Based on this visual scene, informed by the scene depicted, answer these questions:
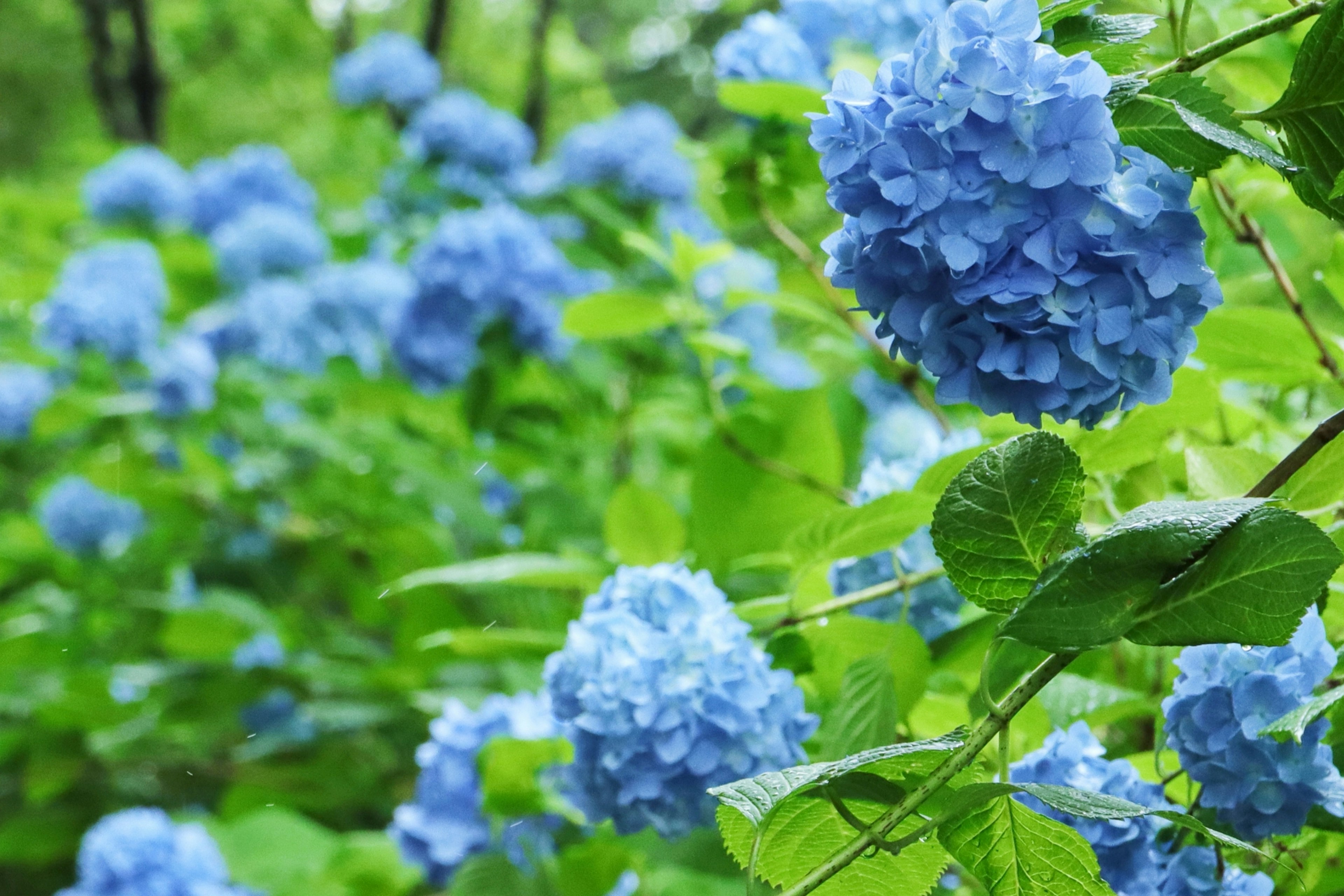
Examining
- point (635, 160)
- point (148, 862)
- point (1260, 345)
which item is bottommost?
point (148, 862)

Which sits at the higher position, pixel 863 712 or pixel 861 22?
pixel 861 22

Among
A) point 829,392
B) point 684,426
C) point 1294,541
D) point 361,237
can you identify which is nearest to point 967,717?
point 1294,541

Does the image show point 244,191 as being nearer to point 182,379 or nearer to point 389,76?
point 389,76

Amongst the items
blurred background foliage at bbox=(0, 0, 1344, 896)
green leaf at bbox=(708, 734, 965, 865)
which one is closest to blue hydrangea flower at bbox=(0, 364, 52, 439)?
blurred background foliage at bbox=(0, 0, 1344, 896)

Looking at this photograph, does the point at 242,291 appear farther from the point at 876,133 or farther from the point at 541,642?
the point at 876,133

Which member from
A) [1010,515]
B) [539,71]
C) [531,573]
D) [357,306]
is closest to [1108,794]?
[1010,515]

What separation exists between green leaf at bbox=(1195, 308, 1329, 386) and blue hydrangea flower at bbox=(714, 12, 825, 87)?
1.58ft

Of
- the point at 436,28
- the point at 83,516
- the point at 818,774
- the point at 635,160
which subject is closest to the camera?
the point at 818,774

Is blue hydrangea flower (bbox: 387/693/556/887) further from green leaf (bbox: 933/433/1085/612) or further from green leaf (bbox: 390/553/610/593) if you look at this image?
green leaf (bbox: 933/433/1085/612)

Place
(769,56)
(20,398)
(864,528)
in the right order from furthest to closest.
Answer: (20,398) → (769,56) → (864,528)

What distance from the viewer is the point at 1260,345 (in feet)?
2.27

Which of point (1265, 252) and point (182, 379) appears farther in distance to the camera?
point (182, 379)

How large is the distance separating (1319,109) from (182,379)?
86.1 inches

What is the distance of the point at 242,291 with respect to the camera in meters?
2.75
